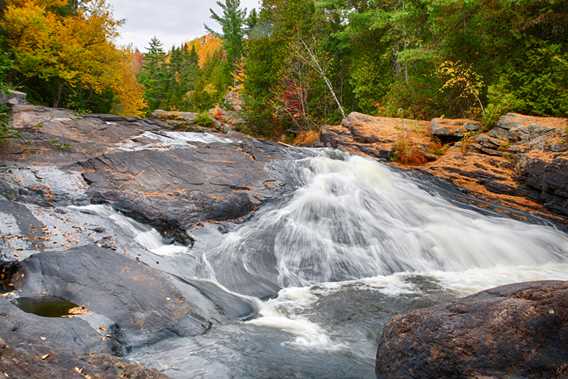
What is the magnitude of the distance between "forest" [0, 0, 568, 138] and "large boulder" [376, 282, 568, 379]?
1037cm

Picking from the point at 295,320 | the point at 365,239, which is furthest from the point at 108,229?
the point at 365,239

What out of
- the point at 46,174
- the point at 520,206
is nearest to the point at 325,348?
the point at 46,174

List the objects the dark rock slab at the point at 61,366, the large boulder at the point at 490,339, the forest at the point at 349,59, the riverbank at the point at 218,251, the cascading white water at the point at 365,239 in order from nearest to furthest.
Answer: the dark rock slab at the point at 61,366 < the large boulder at the point at 490,339 < the riverbank at the point at 218,251 < the cascading white water at the point at 365,239 < the forest at the point at 349,59

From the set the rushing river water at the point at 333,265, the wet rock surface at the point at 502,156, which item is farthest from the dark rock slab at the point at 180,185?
the wet rock surface at the point at 502,156

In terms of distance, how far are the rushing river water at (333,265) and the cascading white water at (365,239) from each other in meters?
0.03

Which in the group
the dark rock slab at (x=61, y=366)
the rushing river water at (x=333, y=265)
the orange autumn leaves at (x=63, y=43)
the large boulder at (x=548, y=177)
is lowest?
the rushing river water at (x=333, y=265)

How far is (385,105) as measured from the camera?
67.3 feet

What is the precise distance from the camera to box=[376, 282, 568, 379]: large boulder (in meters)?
3.40

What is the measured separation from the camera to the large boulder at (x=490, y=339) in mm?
3400

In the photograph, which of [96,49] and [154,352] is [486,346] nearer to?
[154,352]

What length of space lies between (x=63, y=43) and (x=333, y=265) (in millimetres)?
17019

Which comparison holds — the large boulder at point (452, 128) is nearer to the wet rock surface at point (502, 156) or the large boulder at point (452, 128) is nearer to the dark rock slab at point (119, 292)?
the wet rock surface at point (502, 156)

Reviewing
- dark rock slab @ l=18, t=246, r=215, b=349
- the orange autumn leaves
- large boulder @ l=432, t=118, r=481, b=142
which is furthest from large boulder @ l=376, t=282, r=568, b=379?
the orange autumn leaves

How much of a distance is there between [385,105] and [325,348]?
17232mm
